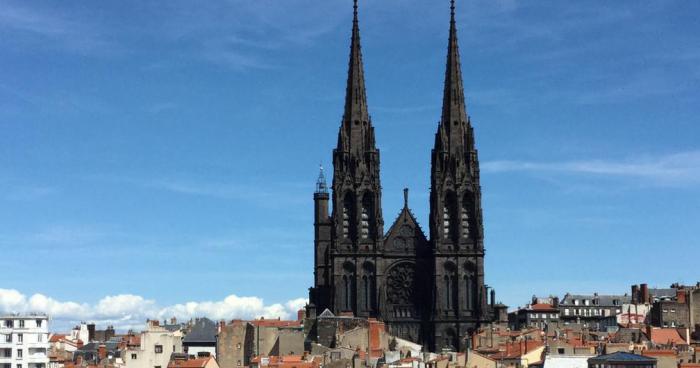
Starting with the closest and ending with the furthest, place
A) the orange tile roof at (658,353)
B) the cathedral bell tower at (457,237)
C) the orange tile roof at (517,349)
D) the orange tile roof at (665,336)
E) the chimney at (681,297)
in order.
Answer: the orange tile roof at (658,353), the orange tile roof at (517,349), the orange tile roof at (665,336), the cathedral bell tower at (457,237), the chimney at (681,297)

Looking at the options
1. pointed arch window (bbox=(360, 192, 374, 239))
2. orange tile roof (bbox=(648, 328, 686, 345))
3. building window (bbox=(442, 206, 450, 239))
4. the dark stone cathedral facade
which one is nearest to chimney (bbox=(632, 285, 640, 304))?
the dark stone cathedral facade

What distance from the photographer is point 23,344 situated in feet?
325

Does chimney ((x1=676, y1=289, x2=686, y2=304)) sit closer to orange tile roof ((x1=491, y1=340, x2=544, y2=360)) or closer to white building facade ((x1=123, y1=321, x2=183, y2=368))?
orange tile roof ((x1=491, y1=340, x2=544, y2=360))

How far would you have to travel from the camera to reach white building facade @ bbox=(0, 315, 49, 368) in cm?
9875

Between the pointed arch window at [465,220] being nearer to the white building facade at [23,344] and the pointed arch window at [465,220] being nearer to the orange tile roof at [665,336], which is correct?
the orange tile roof at [665,336]

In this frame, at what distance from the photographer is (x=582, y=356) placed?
280 ft

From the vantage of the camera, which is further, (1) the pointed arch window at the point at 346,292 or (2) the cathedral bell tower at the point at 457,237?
(2) the cathedral bell tower at the point at 457,237

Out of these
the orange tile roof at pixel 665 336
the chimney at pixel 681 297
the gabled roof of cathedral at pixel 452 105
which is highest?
the gabled roof of cathedral at pixel 452 105

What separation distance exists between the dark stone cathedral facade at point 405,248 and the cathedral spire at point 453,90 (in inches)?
15.5

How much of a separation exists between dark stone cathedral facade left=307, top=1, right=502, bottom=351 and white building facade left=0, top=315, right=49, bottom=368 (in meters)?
40.0

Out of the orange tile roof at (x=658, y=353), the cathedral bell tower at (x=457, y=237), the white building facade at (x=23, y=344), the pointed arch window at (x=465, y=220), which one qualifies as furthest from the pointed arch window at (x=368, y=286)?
the orange tile roof at (x=658, y=353)

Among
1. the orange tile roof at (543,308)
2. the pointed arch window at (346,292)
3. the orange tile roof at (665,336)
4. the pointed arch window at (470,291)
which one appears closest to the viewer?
the orange tile roof at (665,336)

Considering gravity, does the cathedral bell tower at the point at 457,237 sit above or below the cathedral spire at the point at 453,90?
below

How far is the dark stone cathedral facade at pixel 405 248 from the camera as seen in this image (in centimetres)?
13588
